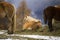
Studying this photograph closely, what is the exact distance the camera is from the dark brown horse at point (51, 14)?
3.03 meters

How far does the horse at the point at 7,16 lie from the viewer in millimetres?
3023

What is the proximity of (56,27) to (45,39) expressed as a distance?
35 centimetres

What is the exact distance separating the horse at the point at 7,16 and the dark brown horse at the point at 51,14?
0.70 m

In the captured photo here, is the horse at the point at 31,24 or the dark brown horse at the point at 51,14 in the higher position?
the dark brown horse at the point at 51,14

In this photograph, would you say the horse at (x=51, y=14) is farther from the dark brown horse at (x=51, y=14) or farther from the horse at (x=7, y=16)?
the horse at (x=7, y=16)

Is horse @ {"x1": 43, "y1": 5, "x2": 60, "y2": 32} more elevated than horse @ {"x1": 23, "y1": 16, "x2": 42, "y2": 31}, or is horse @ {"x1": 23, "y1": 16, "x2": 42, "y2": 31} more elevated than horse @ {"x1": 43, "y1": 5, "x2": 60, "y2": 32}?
horse @ {"x1": 43, "y1": 5, "x2": 60, "y2": 32}

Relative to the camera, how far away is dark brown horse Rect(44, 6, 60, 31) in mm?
3025

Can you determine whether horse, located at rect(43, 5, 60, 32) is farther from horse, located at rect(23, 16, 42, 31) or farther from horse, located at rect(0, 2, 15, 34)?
horse, located at rect(0, 2, 15, 34)

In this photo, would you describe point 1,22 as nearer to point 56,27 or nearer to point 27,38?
point 27,38

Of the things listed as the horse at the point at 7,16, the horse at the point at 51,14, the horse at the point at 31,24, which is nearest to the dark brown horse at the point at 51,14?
the horse at the point at 51,14

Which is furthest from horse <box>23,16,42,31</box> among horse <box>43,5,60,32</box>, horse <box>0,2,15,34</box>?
horse <box>0,2,15,34</box>

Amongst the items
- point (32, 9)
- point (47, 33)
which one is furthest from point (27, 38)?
point (32, 9)

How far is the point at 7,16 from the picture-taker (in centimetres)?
303

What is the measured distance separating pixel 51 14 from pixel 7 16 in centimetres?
92
